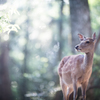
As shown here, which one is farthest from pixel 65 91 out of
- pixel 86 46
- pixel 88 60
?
pixel 86 46

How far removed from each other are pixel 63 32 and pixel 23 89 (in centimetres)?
264

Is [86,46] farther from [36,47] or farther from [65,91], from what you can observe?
[36,47]

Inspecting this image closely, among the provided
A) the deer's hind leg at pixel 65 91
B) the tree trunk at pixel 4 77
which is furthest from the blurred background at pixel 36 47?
the deer's hind leg at pixel 65 91

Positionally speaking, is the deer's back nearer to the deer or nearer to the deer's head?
the deer

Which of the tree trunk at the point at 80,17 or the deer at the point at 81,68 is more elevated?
the tree trunk at the point at 80,17

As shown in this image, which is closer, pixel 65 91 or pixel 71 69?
pixel 71 69

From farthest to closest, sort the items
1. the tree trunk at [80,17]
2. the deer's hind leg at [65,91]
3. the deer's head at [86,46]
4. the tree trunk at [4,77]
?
the tree trunk at [4,77], the tree trunk at [80,17], the deer's hind leg at [65,91], the deer's head at [86,46]

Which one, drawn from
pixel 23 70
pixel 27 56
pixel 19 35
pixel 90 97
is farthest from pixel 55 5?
pixel 90 97

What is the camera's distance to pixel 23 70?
589cm

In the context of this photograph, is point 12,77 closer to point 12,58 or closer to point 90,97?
point 12,58

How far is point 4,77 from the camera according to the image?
5.01 metres

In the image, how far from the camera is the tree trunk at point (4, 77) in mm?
4914

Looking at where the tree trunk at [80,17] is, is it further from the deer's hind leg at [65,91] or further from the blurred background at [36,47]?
the deer's hind leg at [65,91]

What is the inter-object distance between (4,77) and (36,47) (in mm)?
1882
